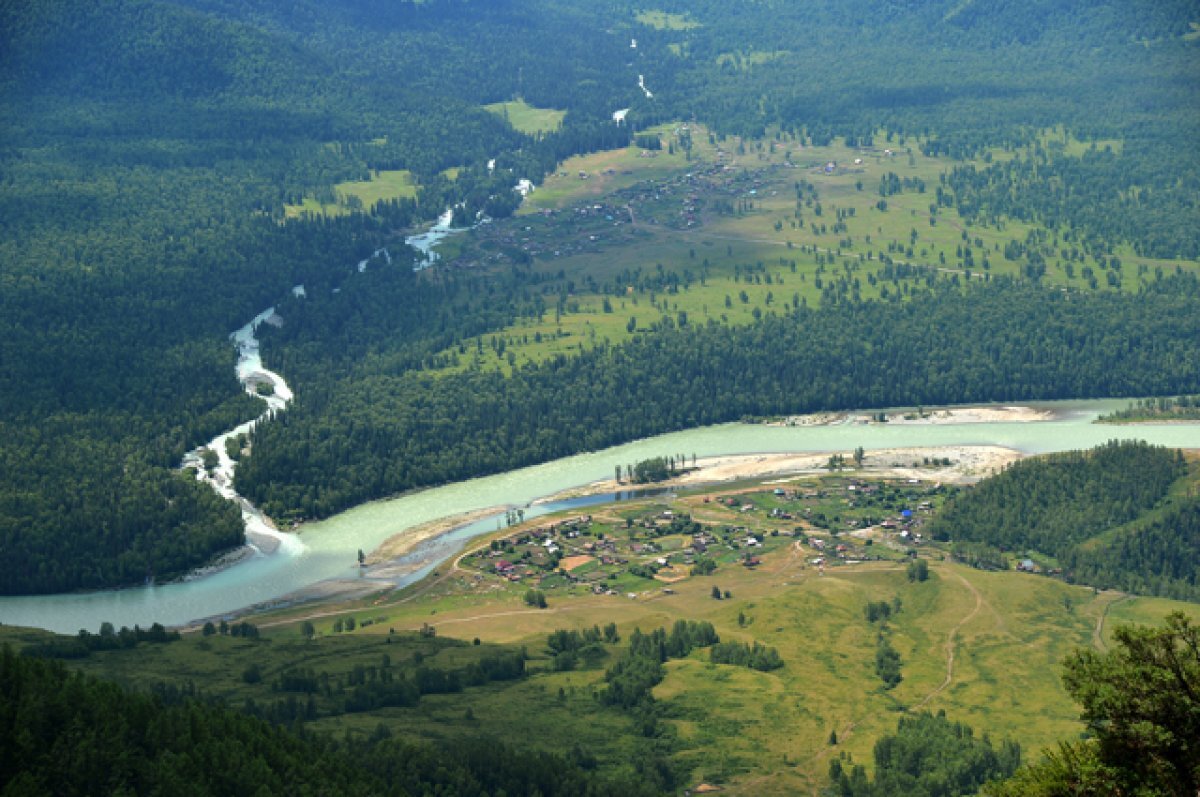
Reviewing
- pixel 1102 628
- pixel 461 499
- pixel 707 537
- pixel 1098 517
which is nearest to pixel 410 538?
pixel 461 499

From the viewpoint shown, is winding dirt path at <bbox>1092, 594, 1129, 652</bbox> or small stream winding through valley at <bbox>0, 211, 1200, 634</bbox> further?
small stream winding through valley at <bbox>0, 211, 1200, 634</bbox>

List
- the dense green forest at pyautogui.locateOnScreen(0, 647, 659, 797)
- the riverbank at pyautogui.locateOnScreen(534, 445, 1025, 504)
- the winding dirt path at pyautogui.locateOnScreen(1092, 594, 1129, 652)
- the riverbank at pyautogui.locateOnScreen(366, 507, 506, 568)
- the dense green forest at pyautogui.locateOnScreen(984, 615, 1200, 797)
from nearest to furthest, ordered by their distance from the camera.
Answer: the dense green forest at pyautogui.locateOnScreen(984, 615, 1200, 797) → the dense green forest at pyautogui.locateOnScreen(0, 647, 659, 797) → the winding dirt path at pyautogui.locateOnScreen(1092, 594, 1129, 652) → the riverbank at pyautogui.locateOnScreen(366, 507, 506, 568) → the riverbank at pyautogui.locateOnScreen(534, 445, 1025, 504)

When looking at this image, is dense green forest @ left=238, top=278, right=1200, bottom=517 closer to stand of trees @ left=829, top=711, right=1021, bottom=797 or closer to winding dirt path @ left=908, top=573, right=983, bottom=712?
winding dirt path @ left=908, top=573, right=983, bottom=712

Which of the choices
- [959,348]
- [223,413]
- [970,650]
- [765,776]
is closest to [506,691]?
[765,776]

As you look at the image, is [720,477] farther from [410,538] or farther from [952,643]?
[952,643]

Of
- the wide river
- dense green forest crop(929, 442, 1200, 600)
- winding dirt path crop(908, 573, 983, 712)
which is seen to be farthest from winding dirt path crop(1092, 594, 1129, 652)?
the wide river

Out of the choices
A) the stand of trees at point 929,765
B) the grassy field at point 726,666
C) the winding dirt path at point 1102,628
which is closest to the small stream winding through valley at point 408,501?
the grassy field at point 726,666
